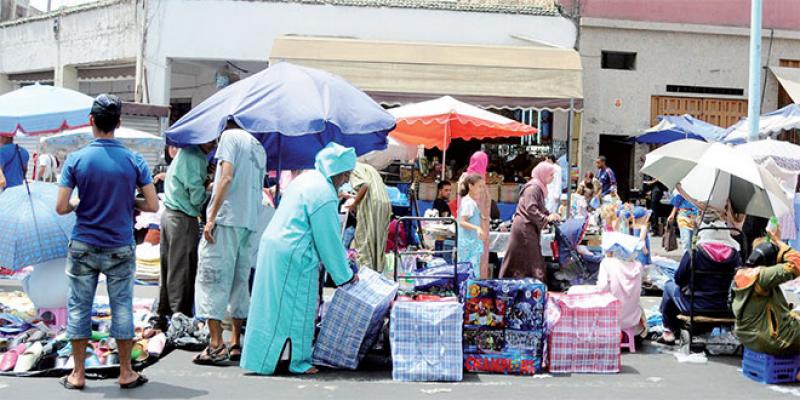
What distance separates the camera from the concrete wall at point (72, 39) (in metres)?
22.6

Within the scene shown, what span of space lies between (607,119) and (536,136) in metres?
1.88

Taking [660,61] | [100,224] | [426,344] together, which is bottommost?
[426,344]

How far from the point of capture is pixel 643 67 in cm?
2173

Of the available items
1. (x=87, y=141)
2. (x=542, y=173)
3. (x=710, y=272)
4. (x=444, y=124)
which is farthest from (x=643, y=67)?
(x=710, y=272)

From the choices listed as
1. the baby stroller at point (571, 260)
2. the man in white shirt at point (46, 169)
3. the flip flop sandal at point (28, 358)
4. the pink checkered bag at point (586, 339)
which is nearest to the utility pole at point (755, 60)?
the baby stroller at point (571, 260)

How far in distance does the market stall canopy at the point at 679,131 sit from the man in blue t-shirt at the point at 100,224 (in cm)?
1525

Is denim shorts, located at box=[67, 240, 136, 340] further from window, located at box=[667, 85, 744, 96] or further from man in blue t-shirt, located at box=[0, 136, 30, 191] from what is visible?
window, located at box=[667, 85, 744, 96]

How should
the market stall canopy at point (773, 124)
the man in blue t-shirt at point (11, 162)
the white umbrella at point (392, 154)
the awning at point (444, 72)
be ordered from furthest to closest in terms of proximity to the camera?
the awning at point (444, 72)
the market stall canopy at point (773, 124)
the white umbrella at point (392, 154)
the man in blue t-shirt at point (11, 162)

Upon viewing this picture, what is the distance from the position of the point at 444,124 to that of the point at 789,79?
12013 millimetres

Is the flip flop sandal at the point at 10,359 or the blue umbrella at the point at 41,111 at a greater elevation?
the blue umbrella at the point at 41,111

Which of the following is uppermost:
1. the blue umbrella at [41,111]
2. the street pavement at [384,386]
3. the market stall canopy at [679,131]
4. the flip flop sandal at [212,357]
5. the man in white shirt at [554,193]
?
the market stall canopy at [679,131]

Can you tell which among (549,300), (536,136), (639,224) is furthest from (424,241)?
(536,136)

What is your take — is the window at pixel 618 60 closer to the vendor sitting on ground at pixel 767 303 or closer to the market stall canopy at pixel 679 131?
the market stall canopy at pixel 679 131

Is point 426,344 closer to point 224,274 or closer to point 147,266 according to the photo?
point 224,274
